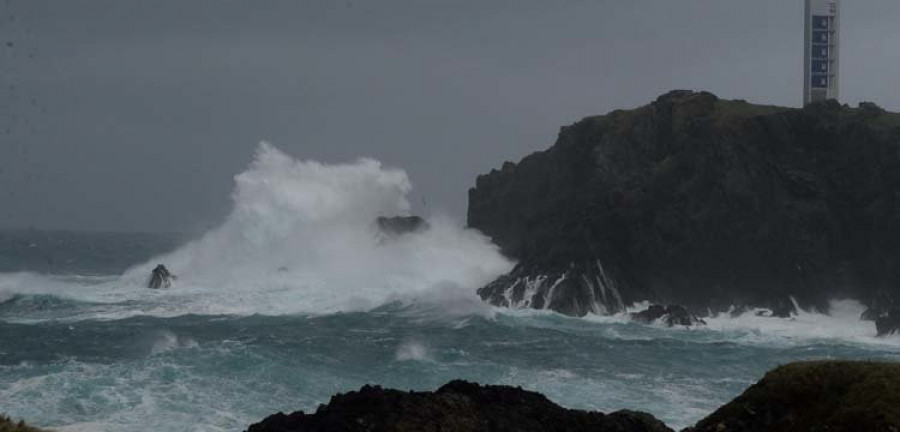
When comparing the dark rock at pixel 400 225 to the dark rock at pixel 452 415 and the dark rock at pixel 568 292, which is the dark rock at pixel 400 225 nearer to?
the dark rock at pixel 568 292

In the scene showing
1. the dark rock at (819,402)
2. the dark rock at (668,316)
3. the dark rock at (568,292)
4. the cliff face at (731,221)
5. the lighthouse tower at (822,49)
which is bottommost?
the dark rock at (819,402)

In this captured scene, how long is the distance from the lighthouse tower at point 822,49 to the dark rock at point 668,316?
2864 centimetres

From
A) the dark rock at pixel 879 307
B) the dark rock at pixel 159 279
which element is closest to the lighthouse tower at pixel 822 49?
the dark rock at pixel 879 307

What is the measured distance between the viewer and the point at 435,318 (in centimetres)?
5503

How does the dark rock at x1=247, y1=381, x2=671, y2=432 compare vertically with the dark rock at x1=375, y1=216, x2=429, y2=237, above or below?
below

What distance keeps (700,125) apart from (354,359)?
36381mm

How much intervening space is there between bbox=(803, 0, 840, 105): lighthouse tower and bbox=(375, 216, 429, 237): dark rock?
2908 centimetres

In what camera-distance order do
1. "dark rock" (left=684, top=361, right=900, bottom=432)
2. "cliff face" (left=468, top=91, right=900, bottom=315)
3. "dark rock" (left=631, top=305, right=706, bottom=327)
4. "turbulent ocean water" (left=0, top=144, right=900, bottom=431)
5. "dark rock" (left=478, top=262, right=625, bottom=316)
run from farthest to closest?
1. "cliff face" (left=468, top=91, right=900, bottom=315)
2. "dark rock" (left=478, top=262, right=625, bottom=316)
3. "dark rock" (left=631, top=305, right=706, bottom=327)
4. "turbulent ocean water" (left=0, top=144, right=900, bottom=431)
5. "dark rock" (left=684, top=361, right=900, bottom=432)

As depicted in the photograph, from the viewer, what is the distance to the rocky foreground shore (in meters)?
10.5

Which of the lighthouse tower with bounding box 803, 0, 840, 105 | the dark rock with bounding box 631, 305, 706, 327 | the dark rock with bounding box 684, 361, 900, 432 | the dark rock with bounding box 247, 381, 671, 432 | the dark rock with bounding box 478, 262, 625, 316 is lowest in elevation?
the dark rock with bounding box 247, 381, 671, 432

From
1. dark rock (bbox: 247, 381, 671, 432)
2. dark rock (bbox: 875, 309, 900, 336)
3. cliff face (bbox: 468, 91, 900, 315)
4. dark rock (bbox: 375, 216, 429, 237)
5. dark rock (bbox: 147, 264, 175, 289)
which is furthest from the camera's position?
dark rock (bbox: 375, 216, 429, 237)

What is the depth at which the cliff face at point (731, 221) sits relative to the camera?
6000 cm

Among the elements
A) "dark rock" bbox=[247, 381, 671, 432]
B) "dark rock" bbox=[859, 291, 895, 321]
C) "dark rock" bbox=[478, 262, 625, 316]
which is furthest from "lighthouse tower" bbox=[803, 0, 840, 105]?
"dark rock" bbox=[247, 381, 671, 432]

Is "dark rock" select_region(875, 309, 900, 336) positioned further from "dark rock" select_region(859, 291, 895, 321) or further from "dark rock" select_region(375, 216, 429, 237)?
"dark rock" select_region(375, 216, 429, 237)
